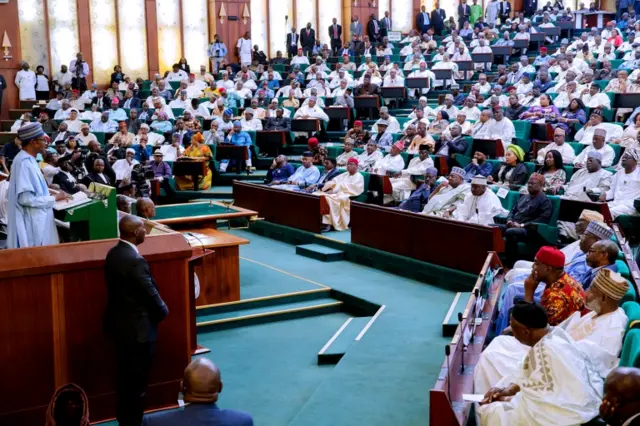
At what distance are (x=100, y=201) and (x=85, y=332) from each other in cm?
113

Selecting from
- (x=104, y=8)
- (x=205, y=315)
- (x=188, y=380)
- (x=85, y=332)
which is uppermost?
(x=104, y=8)

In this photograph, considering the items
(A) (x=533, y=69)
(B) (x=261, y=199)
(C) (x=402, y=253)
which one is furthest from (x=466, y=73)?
(C) (x=402, y=253)

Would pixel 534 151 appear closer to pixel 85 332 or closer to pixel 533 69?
pixel 533 69

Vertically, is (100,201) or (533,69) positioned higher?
(533,69)

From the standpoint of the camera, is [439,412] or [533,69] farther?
[533,69]

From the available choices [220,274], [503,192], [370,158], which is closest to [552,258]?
[220,274]

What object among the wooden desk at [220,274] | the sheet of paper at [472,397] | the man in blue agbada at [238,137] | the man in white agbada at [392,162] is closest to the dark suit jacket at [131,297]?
the sheet of paper at [472,397]

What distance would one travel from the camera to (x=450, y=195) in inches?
371

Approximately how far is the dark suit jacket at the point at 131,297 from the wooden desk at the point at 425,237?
407 cm

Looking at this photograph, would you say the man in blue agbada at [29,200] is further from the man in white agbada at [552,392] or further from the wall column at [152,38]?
the wall column at [152,38]

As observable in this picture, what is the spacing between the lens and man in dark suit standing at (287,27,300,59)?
21.3m

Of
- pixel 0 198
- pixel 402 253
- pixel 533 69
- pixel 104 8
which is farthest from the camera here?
pixel 104 8

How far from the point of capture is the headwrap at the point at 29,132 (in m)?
4.88

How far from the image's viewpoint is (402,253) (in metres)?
8.77
